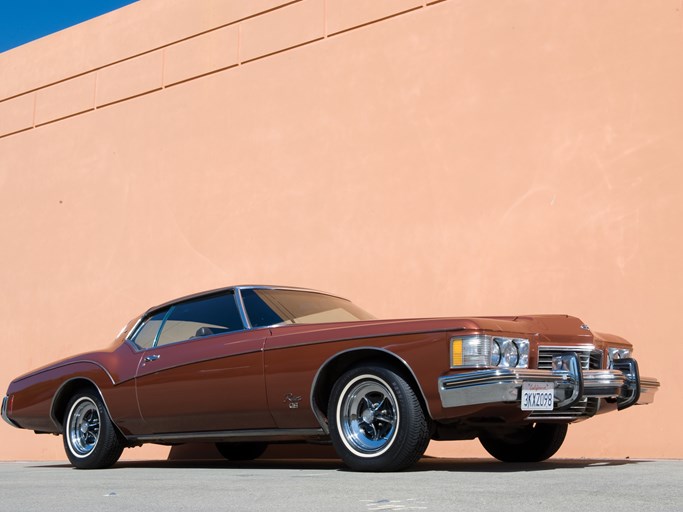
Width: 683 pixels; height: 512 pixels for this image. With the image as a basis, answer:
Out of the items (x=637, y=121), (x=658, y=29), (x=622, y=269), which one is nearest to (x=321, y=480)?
(x=622, y=269)

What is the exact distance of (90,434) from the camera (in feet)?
23.4

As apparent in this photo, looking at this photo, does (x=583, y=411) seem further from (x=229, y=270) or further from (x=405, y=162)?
(x=229, y=270)

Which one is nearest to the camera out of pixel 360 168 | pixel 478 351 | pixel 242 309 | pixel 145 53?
pixel 478 351

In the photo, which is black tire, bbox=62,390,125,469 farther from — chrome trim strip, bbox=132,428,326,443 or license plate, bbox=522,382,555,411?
license plate, bbox=522,382,555,411

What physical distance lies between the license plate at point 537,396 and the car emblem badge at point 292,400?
4.59 ft

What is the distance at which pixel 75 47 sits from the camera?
41.4 feet

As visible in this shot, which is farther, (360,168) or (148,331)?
(360,168)

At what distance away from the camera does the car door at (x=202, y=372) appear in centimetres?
592

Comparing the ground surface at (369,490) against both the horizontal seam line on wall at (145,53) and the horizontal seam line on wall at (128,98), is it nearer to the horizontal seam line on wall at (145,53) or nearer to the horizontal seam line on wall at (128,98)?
the horizontal seam line on wall at (145,53)

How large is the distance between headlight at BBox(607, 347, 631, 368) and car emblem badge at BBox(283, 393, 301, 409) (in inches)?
75.4

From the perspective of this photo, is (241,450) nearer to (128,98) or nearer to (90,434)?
(90,434)

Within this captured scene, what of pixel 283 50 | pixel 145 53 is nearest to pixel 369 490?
pixel 283 50

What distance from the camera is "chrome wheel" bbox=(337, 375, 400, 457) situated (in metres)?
5.23

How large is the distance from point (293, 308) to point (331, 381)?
0.92m
